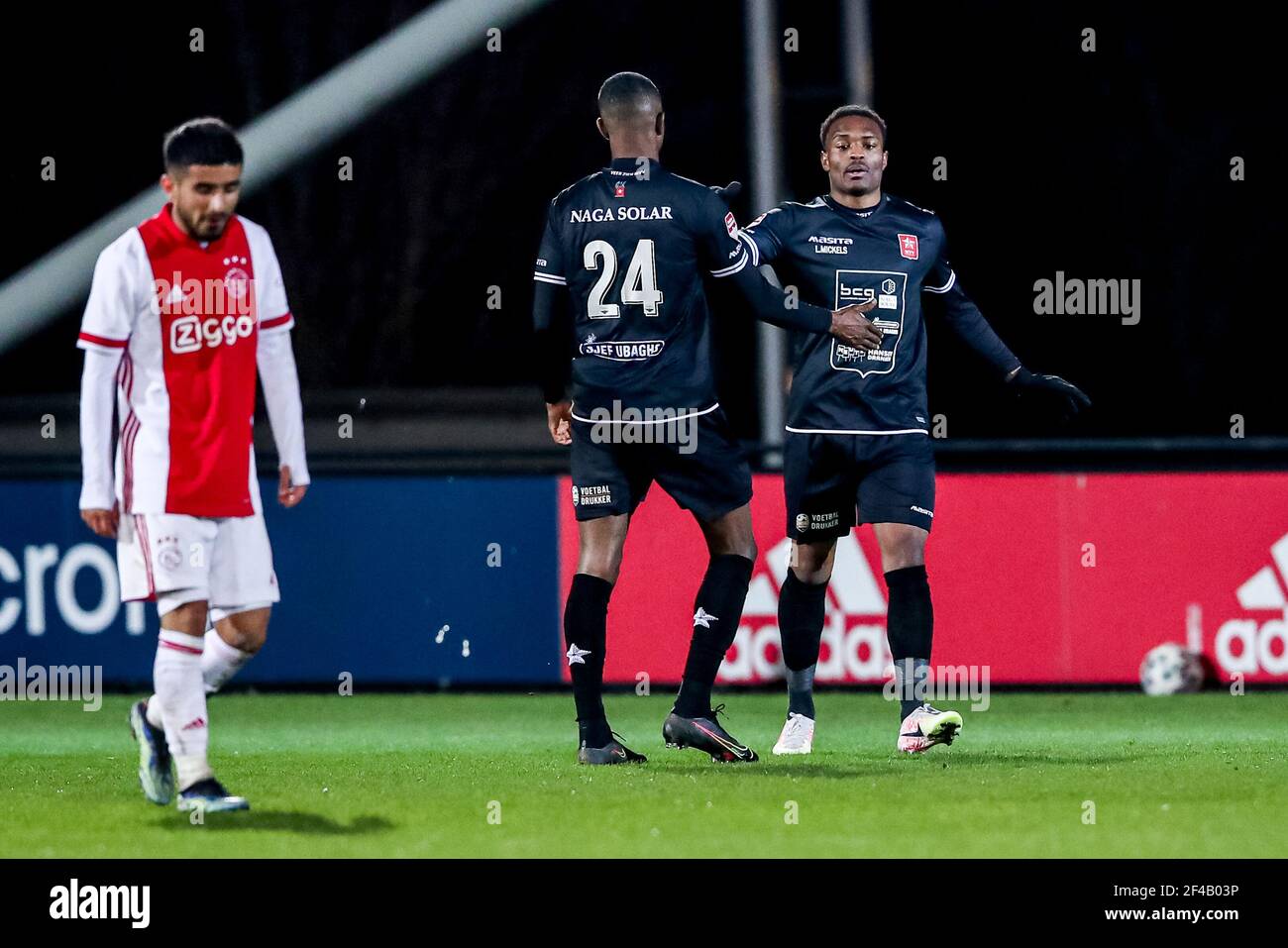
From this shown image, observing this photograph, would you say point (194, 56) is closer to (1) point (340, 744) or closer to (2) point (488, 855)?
(1) point (340, 744)

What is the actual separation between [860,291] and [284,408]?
244cm

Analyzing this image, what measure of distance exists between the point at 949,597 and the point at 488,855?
5.75m

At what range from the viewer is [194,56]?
A: 84.6ft

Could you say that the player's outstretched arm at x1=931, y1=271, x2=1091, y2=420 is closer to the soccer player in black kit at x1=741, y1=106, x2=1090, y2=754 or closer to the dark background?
the soccer player in black kit at x1=741, y1=106, x2=1090, y2=754

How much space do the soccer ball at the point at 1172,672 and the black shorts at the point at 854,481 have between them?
3.01 metres

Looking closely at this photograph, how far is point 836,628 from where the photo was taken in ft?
37.4

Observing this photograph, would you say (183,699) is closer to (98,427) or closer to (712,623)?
(98,427)

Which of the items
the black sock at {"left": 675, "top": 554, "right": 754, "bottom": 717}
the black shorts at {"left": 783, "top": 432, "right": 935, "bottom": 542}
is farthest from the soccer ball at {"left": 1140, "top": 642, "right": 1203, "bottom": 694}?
the black sock at {"left": 675, "top": 554, "right": 754, "bottom": 717}

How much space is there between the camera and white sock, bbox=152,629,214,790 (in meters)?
6.66

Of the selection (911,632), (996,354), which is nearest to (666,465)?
(911,632)

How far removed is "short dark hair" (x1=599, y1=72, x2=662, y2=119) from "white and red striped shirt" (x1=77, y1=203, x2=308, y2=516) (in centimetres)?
163

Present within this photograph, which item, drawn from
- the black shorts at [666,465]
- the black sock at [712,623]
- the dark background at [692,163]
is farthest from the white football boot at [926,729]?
the dark background at [692,163]

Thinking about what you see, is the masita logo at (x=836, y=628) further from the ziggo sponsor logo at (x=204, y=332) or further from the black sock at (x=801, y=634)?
the ziggo sponsor logo at (x=204, y=332)
